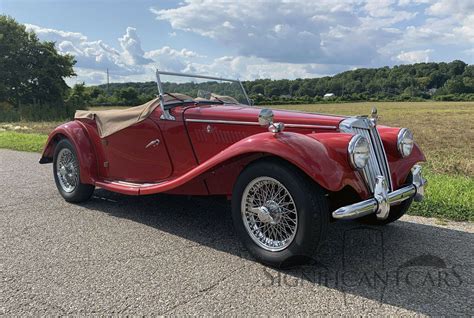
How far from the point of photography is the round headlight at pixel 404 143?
4195 millimetres

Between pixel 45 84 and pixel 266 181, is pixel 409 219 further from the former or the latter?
pixel 45 84

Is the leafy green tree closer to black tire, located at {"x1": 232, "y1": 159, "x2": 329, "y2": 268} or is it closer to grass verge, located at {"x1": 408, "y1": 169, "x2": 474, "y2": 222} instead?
grass verge, located at {"x1": 408, "y1": 169, "x2": 474, "y2": 222}

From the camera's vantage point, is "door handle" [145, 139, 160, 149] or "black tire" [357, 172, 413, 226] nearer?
"black tire" [357, 172, 413, 226]

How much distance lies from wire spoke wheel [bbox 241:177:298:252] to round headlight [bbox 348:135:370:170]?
1.96 feet

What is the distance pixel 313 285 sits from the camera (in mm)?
3150

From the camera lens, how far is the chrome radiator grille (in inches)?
142

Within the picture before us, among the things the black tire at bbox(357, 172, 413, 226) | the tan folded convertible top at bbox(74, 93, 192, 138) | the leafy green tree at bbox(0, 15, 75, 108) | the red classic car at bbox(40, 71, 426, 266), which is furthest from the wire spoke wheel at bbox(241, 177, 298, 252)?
the leafy green tree at bbox(0, 15, 75, 108)

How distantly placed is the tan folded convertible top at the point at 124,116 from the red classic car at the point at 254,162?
1 centimetres

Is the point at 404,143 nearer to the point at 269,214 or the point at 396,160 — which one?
the point at 396,160

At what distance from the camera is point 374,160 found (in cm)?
376

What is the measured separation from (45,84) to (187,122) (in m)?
40.3

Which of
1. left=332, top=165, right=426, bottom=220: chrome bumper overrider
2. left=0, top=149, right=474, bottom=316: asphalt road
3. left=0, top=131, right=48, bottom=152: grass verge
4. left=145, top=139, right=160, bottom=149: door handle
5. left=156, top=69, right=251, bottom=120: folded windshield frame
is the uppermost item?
left=156, top=69, right=251, bottom=120: folded windshield frame

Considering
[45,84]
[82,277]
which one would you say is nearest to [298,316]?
[82,277]

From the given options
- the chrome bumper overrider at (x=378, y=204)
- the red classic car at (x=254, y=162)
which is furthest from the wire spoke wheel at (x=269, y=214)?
the chrome bumper overrider at (x=378, y=204)
